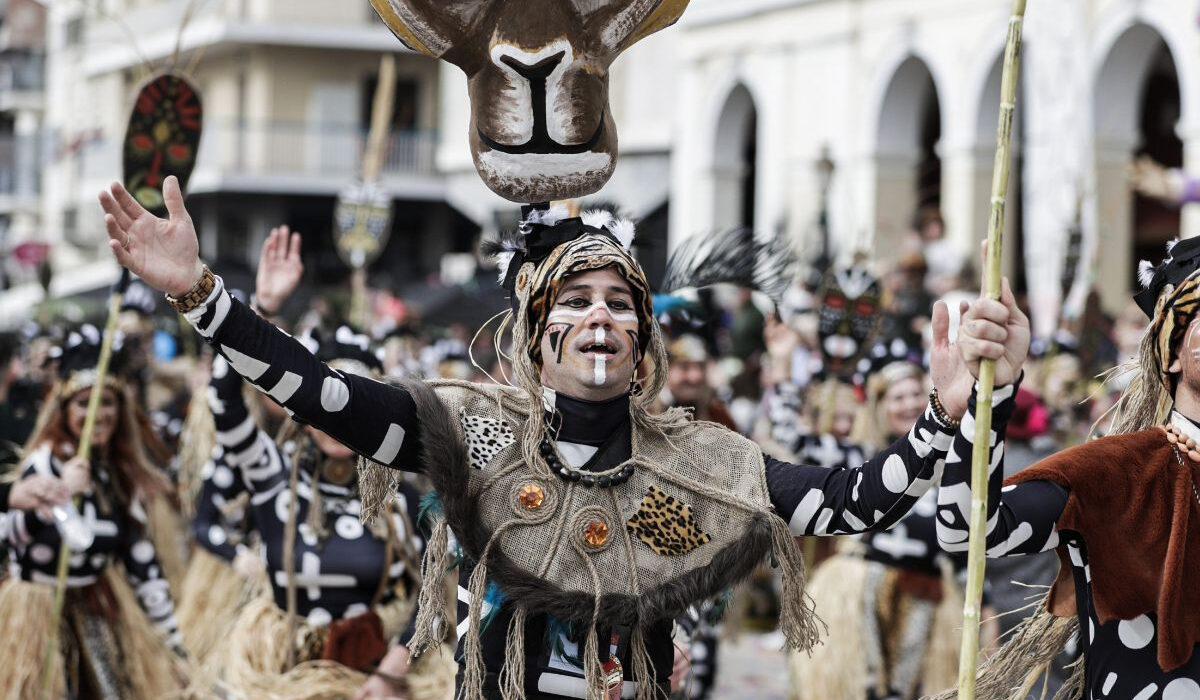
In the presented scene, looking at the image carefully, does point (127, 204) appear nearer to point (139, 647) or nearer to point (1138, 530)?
point (1138, 530)

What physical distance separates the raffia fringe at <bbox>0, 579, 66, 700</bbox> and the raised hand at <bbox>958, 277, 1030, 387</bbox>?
437 centimetres

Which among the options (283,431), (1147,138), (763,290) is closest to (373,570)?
(283,431)

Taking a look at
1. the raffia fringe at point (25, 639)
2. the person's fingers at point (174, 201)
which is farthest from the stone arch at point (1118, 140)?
the person's fingers at point (174, 201)

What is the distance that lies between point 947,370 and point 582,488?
2.77ft

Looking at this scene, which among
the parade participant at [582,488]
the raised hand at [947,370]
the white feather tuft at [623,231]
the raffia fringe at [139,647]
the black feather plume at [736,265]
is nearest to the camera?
the raised hand at [947,370]

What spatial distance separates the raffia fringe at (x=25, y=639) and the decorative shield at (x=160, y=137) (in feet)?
5.14

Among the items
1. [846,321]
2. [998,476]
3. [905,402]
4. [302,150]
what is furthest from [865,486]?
[302,150]

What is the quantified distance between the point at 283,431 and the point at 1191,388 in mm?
3562

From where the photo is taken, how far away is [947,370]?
345cm

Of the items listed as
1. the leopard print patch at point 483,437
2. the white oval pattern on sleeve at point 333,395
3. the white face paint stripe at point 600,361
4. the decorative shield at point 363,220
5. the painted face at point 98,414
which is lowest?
the painted face at point 98,414

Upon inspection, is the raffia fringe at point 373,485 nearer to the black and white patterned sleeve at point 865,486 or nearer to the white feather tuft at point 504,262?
the white feather tuft at point 504,262

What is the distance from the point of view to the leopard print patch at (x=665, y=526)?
3811mm

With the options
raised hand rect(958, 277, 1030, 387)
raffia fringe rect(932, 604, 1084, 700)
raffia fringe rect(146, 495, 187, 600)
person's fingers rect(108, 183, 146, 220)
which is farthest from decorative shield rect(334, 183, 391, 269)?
raised hand rect(958, 277, 1030, 387)

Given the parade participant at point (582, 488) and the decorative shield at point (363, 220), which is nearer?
the parade participant at point (582, 488)
